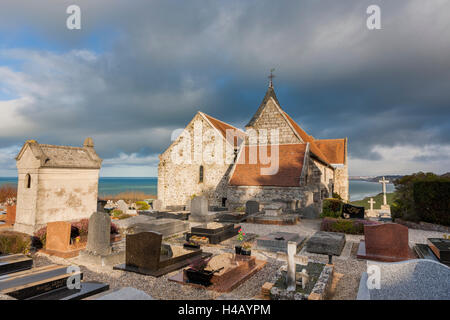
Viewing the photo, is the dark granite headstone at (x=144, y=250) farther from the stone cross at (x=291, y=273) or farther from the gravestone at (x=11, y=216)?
the gravestone at (x=11, y=216)

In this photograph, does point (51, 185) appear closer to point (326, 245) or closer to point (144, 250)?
point (144, 250)

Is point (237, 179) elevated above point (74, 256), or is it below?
above

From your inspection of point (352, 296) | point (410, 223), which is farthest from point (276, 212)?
point (352, 296)

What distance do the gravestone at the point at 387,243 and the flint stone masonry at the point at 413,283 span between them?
3194 millimetres

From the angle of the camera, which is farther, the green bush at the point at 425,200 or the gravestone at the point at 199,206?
the gravestone at the point at 199,206

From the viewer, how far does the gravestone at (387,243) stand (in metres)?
7.68

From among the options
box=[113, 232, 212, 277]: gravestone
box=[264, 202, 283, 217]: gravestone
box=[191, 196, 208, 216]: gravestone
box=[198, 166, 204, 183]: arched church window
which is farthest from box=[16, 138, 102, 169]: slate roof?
box=[198, 166, 204, 183]: arched church window

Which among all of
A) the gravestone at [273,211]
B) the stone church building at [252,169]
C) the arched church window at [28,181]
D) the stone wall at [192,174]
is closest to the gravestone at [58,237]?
the arched church window at [28,181]

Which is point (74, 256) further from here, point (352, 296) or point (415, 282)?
point (415, 282)

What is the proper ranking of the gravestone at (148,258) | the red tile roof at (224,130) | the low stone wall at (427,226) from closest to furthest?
1. the gravestone at (148,258)
2. the low stone wall at (427,226)
3. the red tile roof at (224,130)

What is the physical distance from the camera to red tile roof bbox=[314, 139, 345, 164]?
96.9 ft

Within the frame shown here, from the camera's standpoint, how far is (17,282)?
521 cm

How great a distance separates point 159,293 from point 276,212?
10.3 m

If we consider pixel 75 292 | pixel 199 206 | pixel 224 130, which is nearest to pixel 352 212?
pixel 199 206
